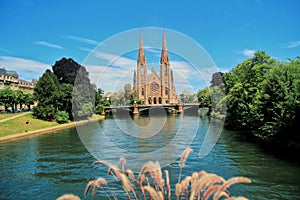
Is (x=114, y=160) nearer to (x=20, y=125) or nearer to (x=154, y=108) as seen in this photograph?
(x=20, y=125)

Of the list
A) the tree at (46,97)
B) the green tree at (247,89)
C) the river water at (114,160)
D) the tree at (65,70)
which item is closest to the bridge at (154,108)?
the tree at (65,70)

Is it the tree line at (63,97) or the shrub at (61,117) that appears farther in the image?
the tree line at (63,97)

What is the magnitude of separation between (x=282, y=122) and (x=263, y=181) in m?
9.64

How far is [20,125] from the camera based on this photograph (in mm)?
42219

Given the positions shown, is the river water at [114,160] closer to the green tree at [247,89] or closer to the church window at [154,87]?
the green tree at [247,89]

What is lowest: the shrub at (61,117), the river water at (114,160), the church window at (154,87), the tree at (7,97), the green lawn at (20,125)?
the river water at (114,160)

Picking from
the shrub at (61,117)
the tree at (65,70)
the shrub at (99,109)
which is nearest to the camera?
the shrub at (61,117)

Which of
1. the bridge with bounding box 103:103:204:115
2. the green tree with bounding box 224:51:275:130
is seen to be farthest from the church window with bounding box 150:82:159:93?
the green tree with bounding box 224:51:275:130

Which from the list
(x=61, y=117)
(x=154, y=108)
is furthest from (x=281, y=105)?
(x=154, y=108)

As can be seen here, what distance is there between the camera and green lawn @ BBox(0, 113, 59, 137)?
37.7 meters

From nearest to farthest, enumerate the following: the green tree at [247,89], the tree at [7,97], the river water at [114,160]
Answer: the river water at [114,160], the green tree at [247,89], the tree at [7,97]

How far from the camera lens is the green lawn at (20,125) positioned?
3769cm

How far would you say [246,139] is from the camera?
29.3 metres

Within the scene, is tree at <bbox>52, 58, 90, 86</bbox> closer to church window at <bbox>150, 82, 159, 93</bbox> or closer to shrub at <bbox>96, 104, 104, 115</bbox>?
shrub at <bbox>96, 104, 104, 115</bbox>
